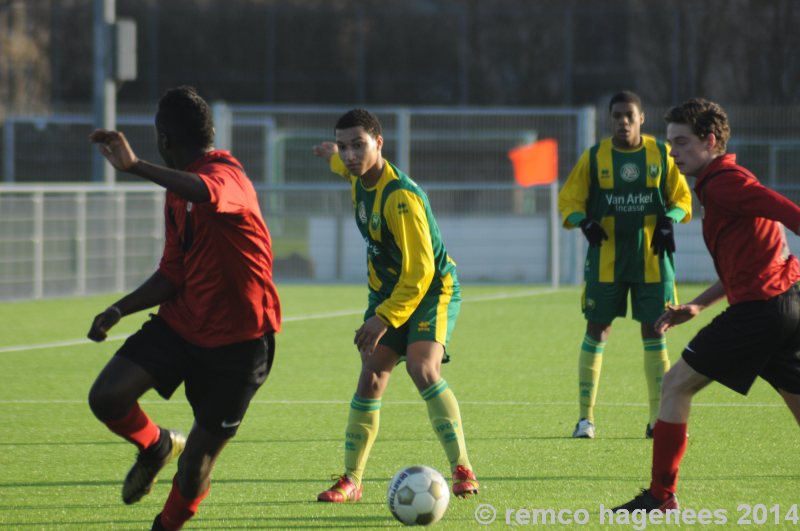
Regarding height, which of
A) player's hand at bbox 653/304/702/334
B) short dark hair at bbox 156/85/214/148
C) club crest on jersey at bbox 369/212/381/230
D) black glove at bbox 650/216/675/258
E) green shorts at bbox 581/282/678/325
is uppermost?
short dark hair at bbox 156/85/214/148

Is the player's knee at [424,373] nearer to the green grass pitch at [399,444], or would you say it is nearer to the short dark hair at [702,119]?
the green grass pitch at [399,444]

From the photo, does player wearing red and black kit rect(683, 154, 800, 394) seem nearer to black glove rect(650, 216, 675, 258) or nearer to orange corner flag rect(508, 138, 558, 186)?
black glove rect(650, 216, 675, 258)

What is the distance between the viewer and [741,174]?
558 cm

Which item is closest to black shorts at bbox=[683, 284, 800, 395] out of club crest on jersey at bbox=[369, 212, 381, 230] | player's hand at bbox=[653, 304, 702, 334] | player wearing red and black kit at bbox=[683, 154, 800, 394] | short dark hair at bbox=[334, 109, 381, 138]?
player wearing red and black kit at bbox=[683, 154, 800, 394]

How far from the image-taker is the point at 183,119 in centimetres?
530

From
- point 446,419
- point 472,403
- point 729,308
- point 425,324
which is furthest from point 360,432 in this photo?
point 472,403

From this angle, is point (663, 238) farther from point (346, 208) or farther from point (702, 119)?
Answer: point (346, 208)

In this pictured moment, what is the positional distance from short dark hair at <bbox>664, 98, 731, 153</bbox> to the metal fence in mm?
11505

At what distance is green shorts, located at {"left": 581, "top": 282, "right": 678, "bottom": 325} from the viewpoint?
8.09m

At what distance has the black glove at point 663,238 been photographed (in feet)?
26.0

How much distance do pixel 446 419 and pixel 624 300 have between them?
7.72 feet

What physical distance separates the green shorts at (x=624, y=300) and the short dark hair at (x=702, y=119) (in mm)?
2357

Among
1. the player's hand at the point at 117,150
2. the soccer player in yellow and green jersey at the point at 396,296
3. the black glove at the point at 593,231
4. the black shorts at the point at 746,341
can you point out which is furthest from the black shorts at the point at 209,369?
the black glove at the point at 593,231

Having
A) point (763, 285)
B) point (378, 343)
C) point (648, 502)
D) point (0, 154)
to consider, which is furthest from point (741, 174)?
point (0, 154)
